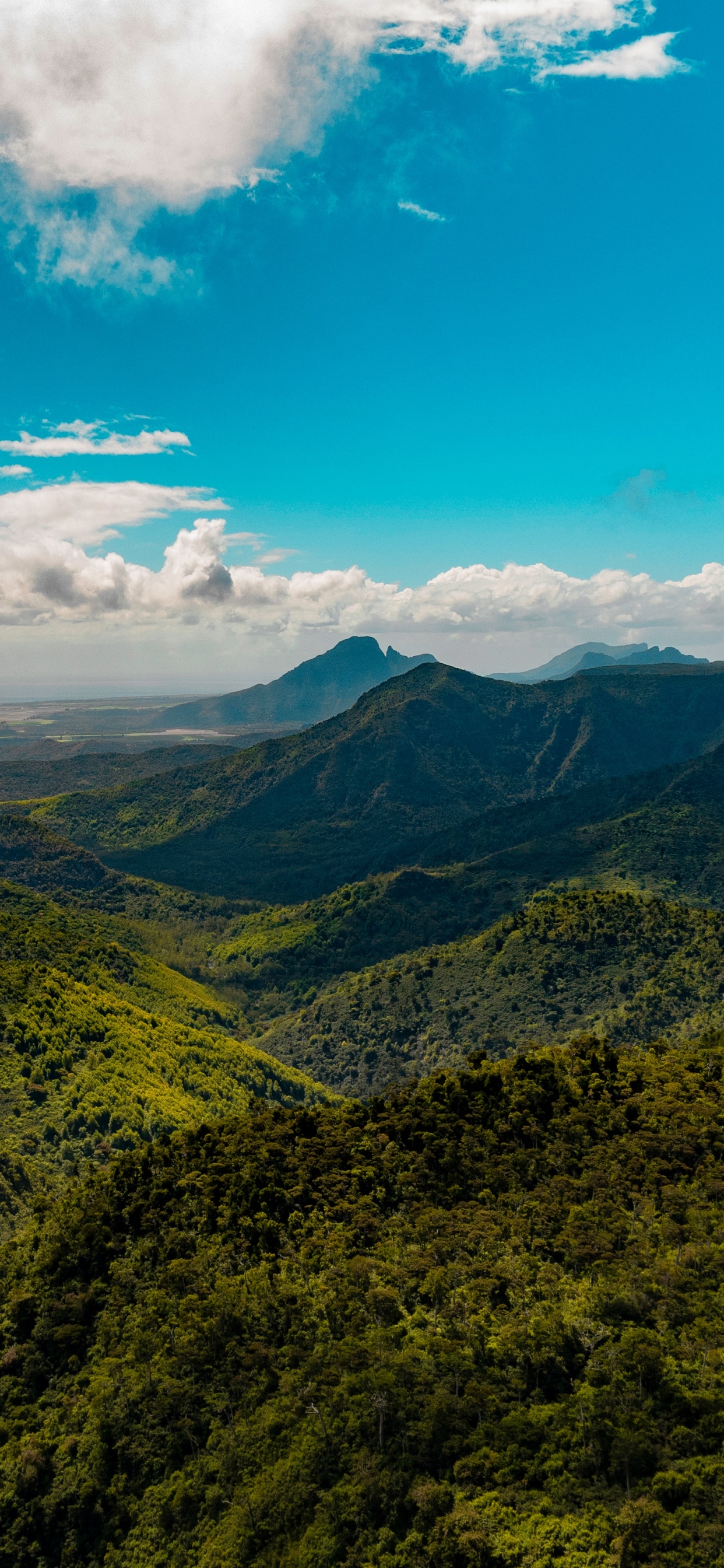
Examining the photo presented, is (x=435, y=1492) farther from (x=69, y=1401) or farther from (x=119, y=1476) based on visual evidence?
(x=69, y=1401)

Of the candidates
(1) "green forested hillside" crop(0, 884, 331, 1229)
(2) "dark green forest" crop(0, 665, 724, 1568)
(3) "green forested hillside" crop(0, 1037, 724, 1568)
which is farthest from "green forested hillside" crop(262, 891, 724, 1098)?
(3) "green forested hillside" crop(0, 1037, 724, 1568)

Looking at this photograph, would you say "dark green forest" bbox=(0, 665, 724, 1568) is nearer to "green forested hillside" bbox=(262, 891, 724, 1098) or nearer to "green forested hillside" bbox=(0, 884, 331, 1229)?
"green forested hillside" bbox=(0, 884, 331, 1229)

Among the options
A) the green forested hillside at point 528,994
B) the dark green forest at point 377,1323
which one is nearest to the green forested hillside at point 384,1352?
the dark green forest at point 377,1323

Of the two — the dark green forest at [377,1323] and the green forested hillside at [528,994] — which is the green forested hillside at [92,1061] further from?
the green forested hillside at [528,994]

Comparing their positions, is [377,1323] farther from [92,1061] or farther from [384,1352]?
[92,1061]

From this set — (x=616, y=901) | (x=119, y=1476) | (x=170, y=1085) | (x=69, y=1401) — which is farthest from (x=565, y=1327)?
(x=616, y=901)

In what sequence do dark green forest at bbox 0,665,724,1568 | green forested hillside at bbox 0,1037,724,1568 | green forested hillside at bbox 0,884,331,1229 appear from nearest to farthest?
green forested hillside at bbox 0,1037,724,1568 < dark green forest at bbox 0,665,724,1568 < green forested hillside at bbox 0,884,331,1229
